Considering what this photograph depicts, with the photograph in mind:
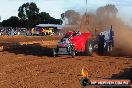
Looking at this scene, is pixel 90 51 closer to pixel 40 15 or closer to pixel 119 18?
pixel 119 18

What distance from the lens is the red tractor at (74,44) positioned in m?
21.3

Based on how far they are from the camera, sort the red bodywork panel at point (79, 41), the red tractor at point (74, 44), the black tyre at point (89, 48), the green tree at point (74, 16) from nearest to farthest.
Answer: the red tractor at point (74, 44) → the red bodywork panel at point (79, 41) → the black tyre at point (89, 48) → the green tree at point (74, 16)

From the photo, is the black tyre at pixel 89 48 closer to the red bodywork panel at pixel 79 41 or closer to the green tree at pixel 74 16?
the red bodywork panel at pixel 79 41

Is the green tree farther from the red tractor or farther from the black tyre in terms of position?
the red tractor

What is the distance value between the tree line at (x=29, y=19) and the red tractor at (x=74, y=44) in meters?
94.5

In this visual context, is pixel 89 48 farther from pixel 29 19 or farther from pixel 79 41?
pixel 29 19

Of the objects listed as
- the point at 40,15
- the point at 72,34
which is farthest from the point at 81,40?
the point at 40,15

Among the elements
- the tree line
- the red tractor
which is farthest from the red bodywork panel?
the tree line

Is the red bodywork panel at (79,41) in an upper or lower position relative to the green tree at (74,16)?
lower

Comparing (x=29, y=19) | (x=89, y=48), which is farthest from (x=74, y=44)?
(x=29, y=19)

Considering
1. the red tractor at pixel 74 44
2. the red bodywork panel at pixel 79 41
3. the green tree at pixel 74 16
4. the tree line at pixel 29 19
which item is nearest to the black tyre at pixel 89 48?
the red tractor at pixel 74 44

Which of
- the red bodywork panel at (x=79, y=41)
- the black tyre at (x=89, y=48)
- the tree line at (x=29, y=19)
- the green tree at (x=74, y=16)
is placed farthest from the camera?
the tree line at (x=29, y=19)

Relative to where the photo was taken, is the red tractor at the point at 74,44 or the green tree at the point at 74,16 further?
the green tree at the point at 74,16

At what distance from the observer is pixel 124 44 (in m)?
26.4
